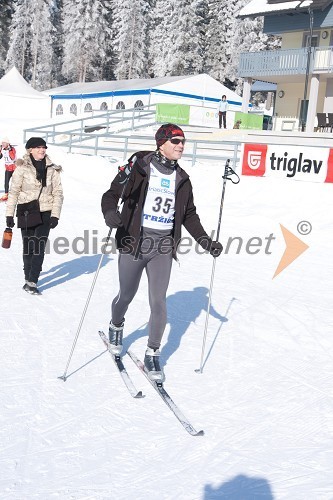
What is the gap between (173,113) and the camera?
2684 cm

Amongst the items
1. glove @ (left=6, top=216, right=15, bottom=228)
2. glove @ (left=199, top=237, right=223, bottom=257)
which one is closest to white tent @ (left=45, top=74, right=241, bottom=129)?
glove @ (left=6, top=216, right=15, bottom=228)

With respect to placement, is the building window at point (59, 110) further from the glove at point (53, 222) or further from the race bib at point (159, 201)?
the race bib at point (159, 201)

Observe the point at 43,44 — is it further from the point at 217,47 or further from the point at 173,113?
the point at 173,113

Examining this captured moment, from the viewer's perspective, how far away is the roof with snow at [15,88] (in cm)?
4297

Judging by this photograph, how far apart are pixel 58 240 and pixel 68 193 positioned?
6019 millimetres

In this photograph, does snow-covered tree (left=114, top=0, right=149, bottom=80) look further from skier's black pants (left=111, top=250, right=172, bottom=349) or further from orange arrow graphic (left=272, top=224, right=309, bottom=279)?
skier's black pants (left=111, top=250, right=172, bottom=349)

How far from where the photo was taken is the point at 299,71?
24438mm

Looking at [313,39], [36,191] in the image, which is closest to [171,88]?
[313,39]

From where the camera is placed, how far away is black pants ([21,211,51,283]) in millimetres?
5863

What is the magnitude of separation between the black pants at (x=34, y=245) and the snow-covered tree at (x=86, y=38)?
59365 millimetres

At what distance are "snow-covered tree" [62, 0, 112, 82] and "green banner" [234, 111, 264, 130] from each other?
40374 millimetres
